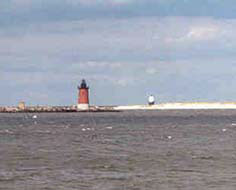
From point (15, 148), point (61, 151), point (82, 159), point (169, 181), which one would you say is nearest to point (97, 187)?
point (169, 181)

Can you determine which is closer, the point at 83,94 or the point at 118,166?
the point at 118,166

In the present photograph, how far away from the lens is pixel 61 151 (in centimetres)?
5784

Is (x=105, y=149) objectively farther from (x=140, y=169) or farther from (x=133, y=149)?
(x=140, y=169)

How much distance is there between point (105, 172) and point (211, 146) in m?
22.5

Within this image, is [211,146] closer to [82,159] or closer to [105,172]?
→ [82,159]

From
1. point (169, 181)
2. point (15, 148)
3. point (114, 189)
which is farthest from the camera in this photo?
point (15, 148)

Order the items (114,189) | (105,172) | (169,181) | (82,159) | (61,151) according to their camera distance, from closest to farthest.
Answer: (114,189) < (169,181) < (105,172) < (82,159) < (61,151)

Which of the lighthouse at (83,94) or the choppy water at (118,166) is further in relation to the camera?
the lighthouse at (83,94)

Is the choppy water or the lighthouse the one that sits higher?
the lighthouse

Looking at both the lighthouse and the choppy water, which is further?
the lighthouse

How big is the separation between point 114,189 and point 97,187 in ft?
3.42

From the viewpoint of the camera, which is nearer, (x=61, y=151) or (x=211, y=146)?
(x=61, y=151)

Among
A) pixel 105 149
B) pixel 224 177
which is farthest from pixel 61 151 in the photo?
pixel 224 177

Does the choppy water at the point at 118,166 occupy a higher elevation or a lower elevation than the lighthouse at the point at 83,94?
lower
